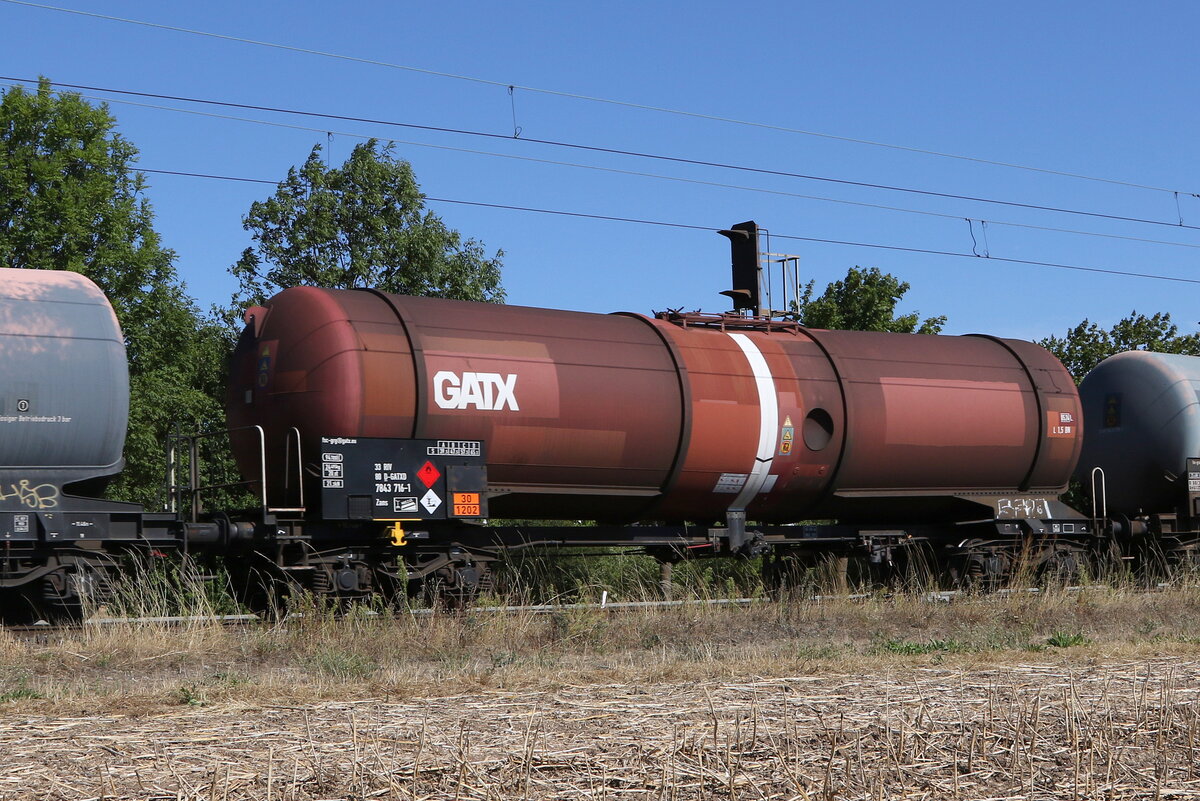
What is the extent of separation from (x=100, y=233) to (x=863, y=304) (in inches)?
781

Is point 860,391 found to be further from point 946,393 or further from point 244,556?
point 244,556

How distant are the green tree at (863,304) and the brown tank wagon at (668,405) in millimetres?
15443

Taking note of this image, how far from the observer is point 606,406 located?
1411cm

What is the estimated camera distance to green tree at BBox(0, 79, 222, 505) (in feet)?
89.3

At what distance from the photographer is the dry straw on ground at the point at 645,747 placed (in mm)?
5047

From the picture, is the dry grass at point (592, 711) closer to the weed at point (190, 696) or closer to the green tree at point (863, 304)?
the weed at point (190, 696)

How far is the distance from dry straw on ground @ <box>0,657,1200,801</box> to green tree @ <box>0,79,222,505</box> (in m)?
21.7

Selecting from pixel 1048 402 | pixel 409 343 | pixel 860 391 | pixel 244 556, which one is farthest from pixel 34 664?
pixel 1048 402

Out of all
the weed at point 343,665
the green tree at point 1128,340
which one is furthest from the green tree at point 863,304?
the weed at point 343,665

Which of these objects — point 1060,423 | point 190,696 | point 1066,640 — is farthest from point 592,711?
point 1060,423

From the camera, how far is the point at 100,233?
1122 inches

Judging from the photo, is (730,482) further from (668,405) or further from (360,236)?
(360,236)

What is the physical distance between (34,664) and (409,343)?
4.94 meters

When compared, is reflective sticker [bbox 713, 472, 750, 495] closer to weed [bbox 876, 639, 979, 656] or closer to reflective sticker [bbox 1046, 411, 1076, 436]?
weed [bbox 876, 639, 979, 656]
